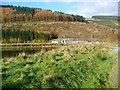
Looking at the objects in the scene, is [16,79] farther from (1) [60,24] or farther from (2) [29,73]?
(1) [60,24]

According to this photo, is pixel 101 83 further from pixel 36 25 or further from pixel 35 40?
pixel 36 25

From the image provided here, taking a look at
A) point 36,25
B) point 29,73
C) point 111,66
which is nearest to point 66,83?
point 29,73

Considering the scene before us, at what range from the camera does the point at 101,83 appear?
53.0 feet

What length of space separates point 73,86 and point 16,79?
2.73m

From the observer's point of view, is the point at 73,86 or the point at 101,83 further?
the point at 101,83

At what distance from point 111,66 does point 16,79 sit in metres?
10.0

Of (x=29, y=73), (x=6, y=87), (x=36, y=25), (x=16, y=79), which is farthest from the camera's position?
(x=36, y=25)

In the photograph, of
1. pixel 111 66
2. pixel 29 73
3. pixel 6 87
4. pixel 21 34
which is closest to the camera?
pixel 6 87

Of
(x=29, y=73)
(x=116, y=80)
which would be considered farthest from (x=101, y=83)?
(x=29, y=73)

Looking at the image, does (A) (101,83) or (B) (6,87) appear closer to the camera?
(B) (6,87)

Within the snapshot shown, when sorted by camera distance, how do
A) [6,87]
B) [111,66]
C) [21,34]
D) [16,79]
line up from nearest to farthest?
1. [6,87]
2. [16,79]
3. [111,66]
4. [21,34]

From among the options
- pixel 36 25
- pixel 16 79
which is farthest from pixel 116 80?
pixel 36 25

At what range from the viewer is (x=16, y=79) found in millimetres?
13219

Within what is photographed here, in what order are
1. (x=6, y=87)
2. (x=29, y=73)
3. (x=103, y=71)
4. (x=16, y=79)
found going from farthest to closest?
(x=103, y=71) → (x=29, y=73) → (x=16, y=79) → (x=6, y=87)
